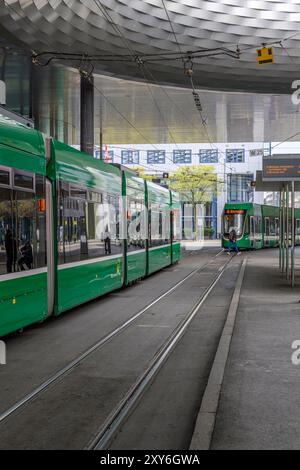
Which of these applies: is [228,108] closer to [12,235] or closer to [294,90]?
[294,90]

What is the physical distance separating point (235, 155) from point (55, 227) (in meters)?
66.7

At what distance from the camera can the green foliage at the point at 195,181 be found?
218 feet

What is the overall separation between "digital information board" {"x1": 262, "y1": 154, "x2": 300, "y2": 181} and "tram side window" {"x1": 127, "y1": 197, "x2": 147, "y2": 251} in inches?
148

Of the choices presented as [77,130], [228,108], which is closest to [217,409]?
[228,108]

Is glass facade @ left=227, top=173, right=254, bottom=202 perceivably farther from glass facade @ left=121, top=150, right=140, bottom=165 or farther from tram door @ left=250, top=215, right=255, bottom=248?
tram door @ left=250, top=215, right=255, bottom=248

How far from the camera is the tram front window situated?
43.9m

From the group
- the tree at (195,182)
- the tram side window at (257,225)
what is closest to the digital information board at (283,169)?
the tram side window at (257,225)

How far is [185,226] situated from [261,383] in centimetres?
7326

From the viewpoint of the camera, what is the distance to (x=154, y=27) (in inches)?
904

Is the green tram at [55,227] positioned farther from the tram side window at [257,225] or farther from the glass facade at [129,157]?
the glass facade at [129,157]

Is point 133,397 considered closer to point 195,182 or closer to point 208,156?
point 195,182

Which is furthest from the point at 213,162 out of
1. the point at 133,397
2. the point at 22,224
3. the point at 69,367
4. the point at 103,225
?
the point at 133,397

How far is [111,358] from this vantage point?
28.8 feet

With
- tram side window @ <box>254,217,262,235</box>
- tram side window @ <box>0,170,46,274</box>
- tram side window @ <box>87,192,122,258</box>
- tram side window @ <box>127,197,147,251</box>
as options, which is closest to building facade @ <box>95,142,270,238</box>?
tram side window @ <box>254,217,262,235</box>
